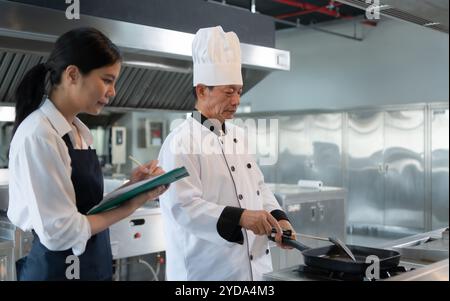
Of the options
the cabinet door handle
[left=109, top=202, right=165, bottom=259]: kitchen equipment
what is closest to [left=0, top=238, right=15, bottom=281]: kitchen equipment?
[left=109, top=202, right=165, bottom=259]: kitchen equipment

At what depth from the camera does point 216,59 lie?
1.93 m

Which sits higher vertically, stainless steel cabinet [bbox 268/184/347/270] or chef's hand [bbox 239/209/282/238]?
chef's hand [bbox 239/209/282/238]

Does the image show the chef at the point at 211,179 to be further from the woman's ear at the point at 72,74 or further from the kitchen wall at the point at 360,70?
the kitchen wall at the point at 360,70

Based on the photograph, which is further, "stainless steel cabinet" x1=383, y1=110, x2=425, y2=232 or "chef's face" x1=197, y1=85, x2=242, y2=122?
"stainless steel cabinet" x1=383, y1=110, x2=425, y2=232

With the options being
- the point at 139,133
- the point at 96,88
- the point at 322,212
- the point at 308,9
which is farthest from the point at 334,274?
the point at 139,133

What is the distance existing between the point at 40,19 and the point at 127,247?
138cm

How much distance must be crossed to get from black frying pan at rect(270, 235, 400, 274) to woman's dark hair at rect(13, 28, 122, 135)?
80 cm

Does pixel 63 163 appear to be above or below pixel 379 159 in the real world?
below

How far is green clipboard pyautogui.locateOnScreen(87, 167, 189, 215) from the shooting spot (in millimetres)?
1276

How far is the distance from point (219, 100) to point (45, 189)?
827mm

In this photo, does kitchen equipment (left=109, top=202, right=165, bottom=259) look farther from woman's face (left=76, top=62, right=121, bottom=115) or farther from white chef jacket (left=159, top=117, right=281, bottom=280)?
woman's face (left=76, top=62, right=121, bottom=115)

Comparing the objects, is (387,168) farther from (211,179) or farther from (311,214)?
(211,179)

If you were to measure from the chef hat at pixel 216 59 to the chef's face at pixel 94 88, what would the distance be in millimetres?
551

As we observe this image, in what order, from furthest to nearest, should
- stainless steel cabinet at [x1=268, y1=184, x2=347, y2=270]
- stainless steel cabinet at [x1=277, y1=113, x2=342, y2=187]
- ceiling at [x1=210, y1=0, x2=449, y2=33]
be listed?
1. stainless steel cabinet at [x1=277, y1=113, x2=342, y2=187]
2. stainless steel cabinet at [x1=268, y1=184, x2=347, y2=270]
3. ceiling at [x1=210, y1=0, x2=449, y2=33]
